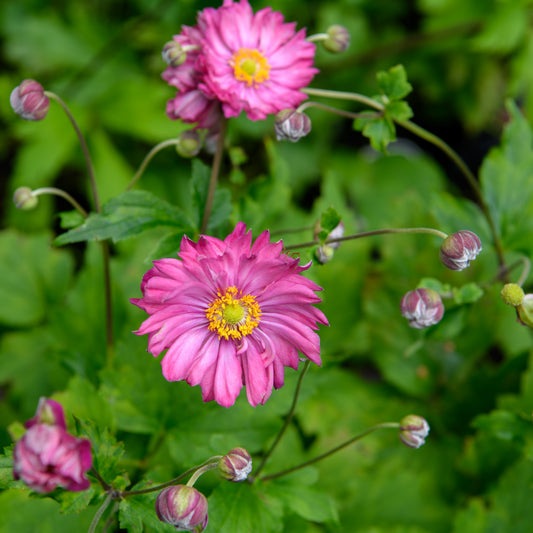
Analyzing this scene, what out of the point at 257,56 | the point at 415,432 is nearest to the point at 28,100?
the point at 257,56

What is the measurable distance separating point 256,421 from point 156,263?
662 mm

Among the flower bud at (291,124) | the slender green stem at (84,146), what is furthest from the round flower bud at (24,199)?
the flower bud at (291,124)

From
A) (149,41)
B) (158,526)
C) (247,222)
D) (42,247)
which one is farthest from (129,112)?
(158,526)

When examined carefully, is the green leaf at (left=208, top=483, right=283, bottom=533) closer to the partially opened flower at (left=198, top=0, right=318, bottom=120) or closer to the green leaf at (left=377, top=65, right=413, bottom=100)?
the partially opened flower at (left=198, top=0, right=318, bottom=120)

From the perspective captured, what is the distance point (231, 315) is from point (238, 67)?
69 centimetres

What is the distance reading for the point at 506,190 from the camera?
1939mm

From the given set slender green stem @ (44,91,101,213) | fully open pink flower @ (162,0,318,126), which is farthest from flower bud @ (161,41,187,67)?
slender green stem @ (44,91,101,213)

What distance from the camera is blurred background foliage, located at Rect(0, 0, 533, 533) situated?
1.68 meters

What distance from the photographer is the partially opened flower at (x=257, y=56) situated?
1485 mm

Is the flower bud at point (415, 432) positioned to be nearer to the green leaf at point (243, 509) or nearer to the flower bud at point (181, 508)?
the green leaf at point (243, 509)

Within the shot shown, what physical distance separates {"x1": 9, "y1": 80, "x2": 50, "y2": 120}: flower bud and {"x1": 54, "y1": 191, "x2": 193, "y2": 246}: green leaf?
1.00ft

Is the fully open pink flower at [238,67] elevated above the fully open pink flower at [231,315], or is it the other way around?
the fully open pink flower at [238,67]

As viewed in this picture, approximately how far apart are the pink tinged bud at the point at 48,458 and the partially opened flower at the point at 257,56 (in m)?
0.90

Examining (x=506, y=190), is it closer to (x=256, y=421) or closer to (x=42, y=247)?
(x=256, y=421)
